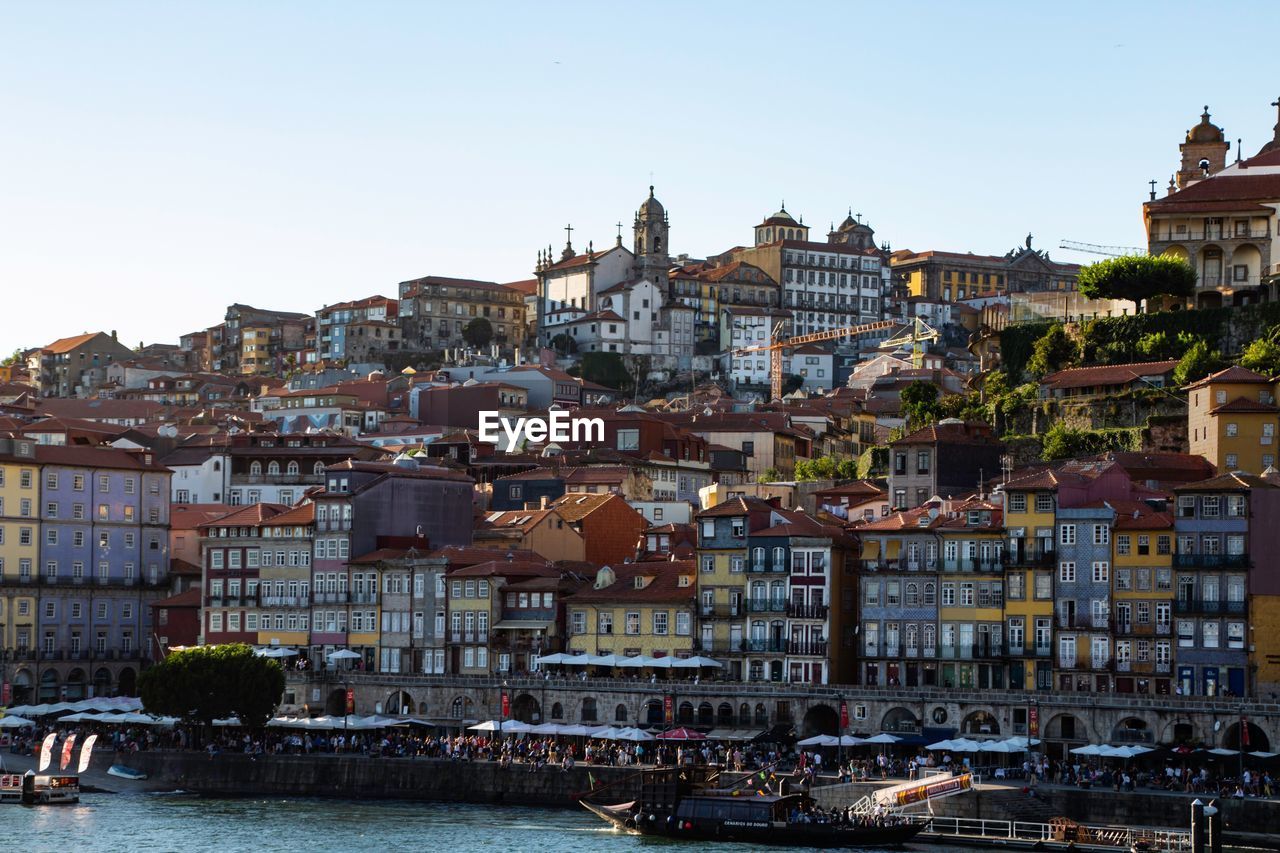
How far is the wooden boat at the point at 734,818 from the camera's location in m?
66.0

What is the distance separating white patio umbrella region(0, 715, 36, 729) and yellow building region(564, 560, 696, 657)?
20926mm

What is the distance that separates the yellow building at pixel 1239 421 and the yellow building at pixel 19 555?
1952 inches

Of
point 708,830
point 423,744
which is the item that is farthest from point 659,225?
point 708,830

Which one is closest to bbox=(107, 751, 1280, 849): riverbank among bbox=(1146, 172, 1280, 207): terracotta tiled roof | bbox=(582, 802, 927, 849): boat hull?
bbox=(582, 802, 927, 849): boat hull

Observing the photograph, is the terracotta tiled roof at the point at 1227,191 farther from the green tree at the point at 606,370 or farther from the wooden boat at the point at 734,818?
the green tree at the point at 606,370

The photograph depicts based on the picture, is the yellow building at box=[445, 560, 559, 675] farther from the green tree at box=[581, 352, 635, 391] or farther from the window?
the green tree at box=[581, 352, 635, 391]

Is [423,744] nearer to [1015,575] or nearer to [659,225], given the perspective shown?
[1015,575]

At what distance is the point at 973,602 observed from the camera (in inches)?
3174

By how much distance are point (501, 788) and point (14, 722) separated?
21725mm

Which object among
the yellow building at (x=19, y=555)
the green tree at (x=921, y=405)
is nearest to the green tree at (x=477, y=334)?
the green tree at (x=921, y=405)

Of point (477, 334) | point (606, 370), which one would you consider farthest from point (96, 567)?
point (477, 334)

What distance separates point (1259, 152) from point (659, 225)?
7037 cm

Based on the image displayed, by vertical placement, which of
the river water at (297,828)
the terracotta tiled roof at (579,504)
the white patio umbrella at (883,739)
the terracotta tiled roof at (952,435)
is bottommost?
the river water at (297,828)

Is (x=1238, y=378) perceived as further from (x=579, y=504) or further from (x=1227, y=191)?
(x=579, y=504)
